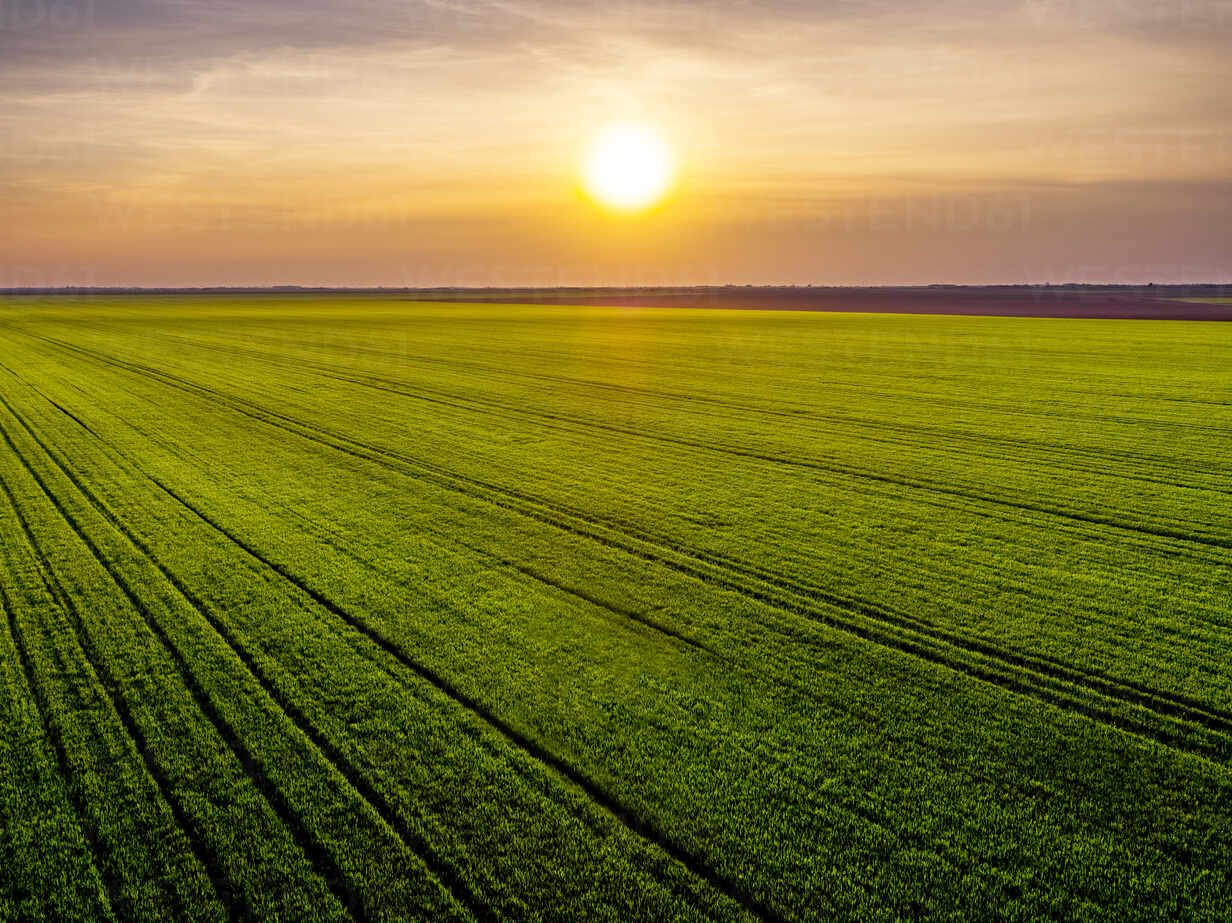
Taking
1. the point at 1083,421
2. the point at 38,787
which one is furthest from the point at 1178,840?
the point at 1083,421

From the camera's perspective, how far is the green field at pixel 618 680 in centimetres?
524

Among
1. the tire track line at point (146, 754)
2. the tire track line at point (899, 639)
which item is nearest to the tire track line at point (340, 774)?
the tire track line at point (146, 754)

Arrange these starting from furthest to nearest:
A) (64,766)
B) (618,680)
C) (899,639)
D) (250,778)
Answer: (899,639) < (618,680) < (64,766) < (250,778)

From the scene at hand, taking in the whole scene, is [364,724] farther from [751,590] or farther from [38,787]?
[751,590]

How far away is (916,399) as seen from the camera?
24109 millimetres

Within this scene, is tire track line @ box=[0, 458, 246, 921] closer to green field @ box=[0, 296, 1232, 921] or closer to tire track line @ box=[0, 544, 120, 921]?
green field @ box=[0, 296, 1232, 921]

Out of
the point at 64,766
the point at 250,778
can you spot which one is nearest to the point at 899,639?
the point at 250,778

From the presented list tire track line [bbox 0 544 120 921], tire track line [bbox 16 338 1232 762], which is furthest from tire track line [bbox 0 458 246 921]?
tire track line [bbox 16 338 1232 762]

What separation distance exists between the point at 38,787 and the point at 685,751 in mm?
4527

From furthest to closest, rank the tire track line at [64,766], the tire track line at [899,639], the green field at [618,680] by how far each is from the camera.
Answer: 1. the tire track line at [899,639]
2. the green field at [618,680]
3. the tire track line at [64,766]

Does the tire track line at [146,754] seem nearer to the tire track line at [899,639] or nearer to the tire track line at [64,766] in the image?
the tire track line at [64,766]

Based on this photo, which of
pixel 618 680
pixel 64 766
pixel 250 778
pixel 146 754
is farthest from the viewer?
pixel 618 680

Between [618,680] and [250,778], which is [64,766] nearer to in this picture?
[250,778]

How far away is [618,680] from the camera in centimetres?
753
